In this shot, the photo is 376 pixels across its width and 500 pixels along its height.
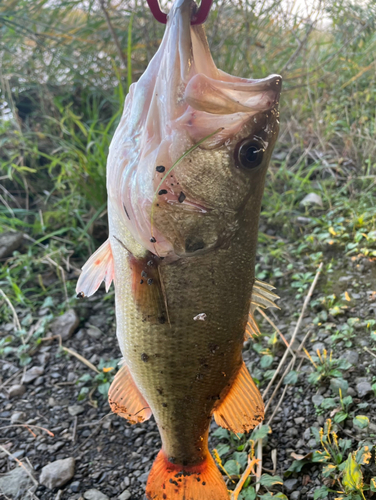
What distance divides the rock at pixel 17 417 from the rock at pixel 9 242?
183cm

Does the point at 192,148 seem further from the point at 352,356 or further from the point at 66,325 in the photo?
the point at 66,325

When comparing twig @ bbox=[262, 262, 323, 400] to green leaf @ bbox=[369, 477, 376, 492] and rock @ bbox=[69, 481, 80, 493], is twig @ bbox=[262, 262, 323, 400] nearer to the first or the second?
green leaf @ bbox=[369, 477, 376, 492]

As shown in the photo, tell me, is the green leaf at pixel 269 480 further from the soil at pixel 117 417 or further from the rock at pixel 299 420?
the rock at pixel 299 420

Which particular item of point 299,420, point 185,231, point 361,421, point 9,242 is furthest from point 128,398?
point 9,242

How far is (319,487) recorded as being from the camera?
1836mm

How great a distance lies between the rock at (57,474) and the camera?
79.4 inches

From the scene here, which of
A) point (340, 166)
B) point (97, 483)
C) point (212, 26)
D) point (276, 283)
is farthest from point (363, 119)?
point (97, 483)

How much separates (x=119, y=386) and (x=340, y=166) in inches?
143

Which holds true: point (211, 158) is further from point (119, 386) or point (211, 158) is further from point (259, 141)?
point (119, 386)

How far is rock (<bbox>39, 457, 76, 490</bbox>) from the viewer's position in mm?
2016

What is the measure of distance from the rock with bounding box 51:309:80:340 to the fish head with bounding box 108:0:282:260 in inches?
77.7

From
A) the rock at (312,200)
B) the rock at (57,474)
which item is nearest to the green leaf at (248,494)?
the rock at (57,474)

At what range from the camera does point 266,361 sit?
8.42 feet

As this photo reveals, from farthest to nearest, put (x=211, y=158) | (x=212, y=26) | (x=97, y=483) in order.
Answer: (x=212, y=26) → (x=97, y=483) → (x=211, y=158)
